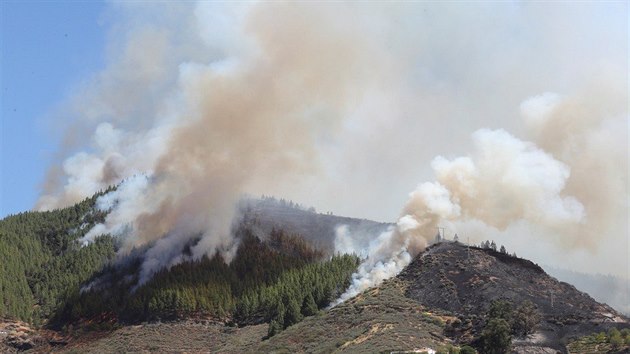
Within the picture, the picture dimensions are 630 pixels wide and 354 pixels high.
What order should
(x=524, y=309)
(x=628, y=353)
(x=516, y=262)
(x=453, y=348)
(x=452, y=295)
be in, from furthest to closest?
(x=516, y=262), (x=452, y=295), (x=524, y=309), (x=453, y=348), (x=628, y=353)

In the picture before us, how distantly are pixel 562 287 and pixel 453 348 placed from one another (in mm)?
43405

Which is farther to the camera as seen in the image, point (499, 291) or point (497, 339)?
point (499, 291)

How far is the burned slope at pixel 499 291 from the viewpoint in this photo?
16076cm

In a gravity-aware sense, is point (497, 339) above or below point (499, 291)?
below

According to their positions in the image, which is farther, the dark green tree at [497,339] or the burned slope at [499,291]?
the burned slope at [499,291]

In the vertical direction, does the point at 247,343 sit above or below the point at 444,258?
below

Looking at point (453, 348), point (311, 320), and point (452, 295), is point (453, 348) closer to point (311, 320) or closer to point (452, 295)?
point (452, 295)

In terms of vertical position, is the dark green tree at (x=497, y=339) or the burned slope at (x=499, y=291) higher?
the burned slope at (x=499, y=291)

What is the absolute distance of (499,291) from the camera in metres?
176

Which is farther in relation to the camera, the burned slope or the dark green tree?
the burned slope

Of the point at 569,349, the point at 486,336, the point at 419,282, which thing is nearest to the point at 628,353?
the point at 569,349

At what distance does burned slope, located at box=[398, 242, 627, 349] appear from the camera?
161 m

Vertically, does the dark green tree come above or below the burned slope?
below

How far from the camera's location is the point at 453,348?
149000 mm
